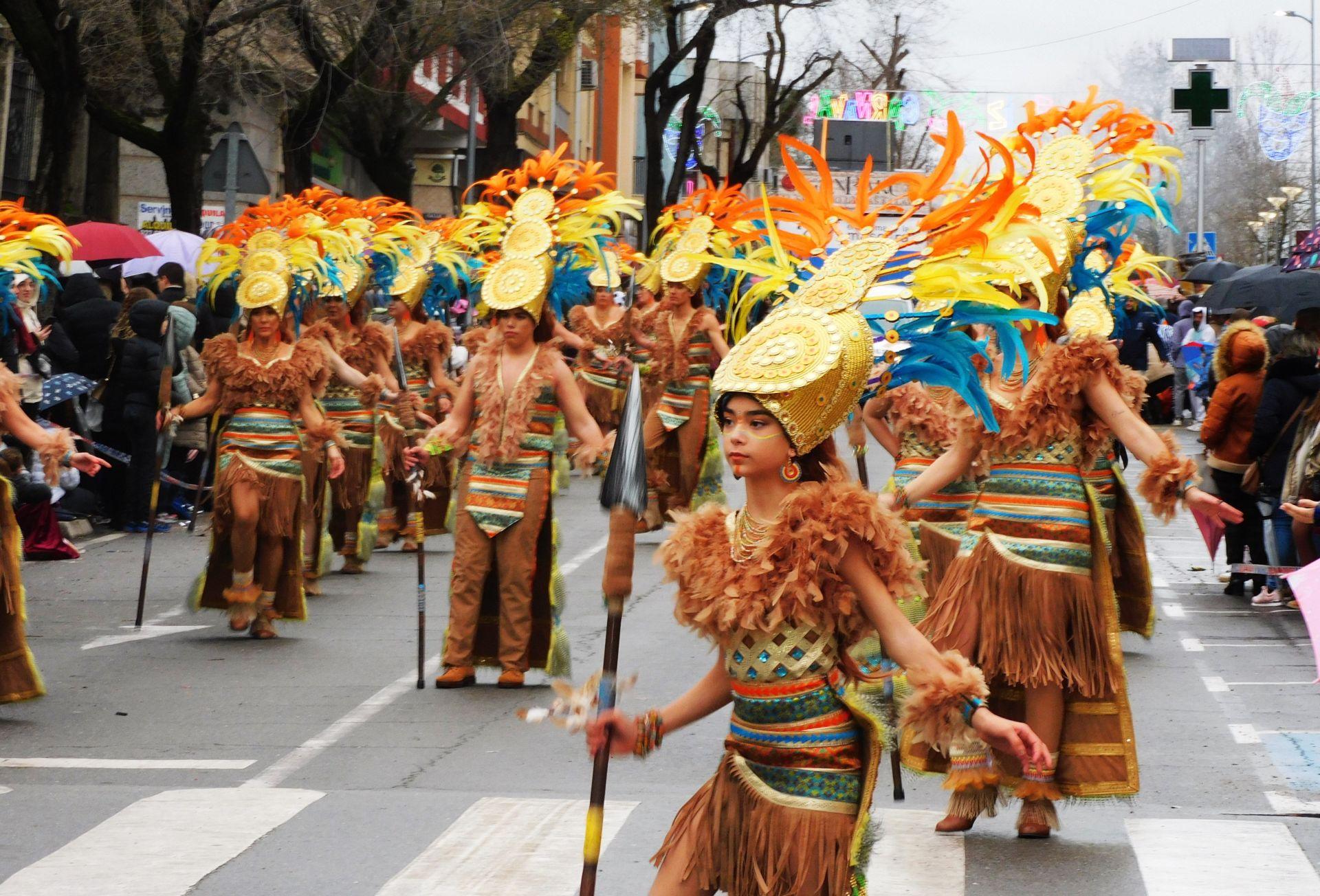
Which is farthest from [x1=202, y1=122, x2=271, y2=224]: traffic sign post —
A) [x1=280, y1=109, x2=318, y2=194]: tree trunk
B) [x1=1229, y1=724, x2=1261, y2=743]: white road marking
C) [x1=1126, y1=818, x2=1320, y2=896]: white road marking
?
[x1=1126, y1=818, x2=1320, y2=896]: white road marking

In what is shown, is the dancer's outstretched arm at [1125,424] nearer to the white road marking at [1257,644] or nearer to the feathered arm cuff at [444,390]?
the white road marking at [1257,644]

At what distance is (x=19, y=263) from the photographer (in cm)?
917

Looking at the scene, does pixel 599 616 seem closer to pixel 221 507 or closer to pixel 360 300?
pixel 221 507

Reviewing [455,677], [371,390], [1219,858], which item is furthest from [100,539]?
[1219,858]

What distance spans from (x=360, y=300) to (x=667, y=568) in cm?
976

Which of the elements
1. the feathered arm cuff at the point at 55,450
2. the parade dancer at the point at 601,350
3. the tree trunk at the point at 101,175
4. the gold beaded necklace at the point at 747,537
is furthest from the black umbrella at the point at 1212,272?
the gold beaded necklace at the point at 747,537

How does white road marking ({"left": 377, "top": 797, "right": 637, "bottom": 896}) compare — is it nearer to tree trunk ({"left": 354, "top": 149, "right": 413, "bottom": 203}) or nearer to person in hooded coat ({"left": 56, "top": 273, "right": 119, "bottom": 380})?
person in hooded coat ({"left": 56, "top": 273, "right": 119, "bottom": 380})

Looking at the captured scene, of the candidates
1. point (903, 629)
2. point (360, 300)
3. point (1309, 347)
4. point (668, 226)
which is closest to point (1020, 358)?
point (903, 629)

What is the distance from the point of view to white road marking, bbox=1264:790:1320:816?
277 inches

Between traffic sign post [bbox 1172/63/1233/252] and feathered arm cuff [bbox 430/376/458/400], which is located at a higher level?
traffic sign post [bbox 1172/63/1233/252]

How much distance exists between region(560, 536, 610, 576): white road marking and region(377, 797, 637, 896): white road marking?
21.0 feet

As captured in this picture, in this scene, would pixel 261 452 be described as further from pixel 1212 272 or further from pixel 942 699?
pixel 1212 272

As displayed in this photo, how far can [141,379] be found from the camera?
16.0 metres

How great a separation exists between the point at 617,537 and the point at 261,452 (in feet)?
23.5
